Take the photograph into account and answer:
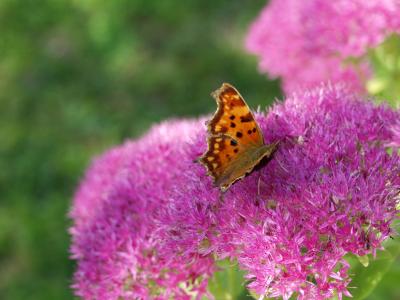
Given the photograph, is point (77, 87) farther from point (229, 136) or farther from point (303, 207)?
point (303, 207)

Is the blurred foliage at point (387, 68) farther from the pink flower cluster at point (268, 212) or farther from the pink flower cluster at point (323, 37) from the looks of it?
the pink flower cluster at point (268, 212)

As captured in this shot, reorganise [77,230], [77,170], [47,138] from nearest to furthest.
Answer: [77,230], [77,170], [47,138]

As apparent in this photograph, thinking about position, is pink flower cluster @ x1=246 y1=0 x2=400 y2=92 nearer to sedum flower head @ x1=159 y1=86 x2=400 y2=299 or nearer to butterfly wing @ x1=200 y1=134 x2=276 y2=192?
sedum flower head @ x1=159 y1=86 x2=400 y2=299

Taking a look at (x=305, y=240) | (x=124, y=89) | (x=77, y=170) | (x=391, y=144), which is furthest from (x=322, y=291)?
(x=124, y=89)

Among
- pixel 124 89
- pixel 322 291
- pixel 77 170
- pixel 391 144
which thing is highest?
pixel 124 89

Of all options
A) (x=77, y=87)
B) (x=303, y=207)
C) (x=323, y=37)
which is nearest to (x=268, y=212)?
(x=303, y=207)

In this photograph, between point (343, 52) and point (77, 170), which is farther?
point (77, 170)

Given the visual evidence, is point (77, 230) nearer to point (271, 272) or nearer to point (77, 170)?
point (271, 272)
